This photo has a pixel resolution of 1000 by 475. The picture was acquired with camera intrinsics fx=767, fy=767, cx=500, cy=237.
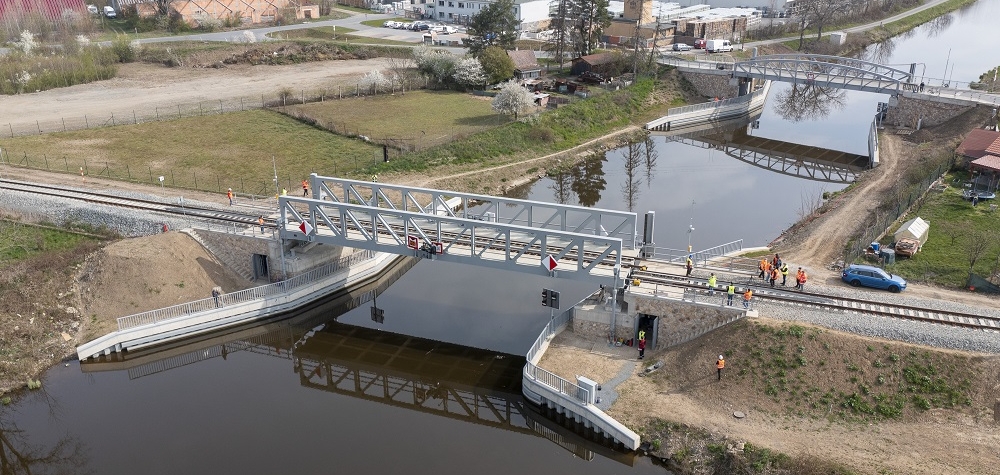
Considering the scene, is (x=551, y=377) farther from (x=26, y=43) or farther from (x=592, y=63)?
(x=26, y=43)

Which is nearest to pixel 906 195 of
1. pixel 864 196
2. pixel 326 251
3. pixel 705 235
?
pixel 864 196

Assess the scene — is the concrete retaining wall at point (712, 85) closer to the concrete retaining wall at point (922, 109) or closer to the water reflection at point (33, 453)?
the concrete retaining wall at point (922, 109)

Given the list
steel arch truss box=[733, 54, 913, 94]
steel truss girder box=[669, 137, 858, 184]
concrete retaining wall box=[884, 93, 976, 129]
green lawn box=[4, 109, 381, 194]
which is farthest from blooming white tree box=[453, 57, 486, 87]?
concrete retaining wall box=[884, 93, 976, 129]

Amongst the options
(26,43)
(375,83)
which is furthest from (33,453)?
(26,43)

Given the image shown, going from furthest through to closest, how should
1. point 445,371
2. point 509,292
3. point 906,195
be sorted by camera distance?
point 906,195 → point 509,292 → point 445,371

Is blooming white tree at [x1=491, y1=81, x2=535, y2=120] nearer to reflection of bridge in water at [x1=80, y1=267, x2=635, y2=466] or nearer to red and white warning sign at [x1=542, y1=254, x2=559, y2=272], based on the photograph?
reflection of bridge in water at [x1=80, y1=267, x2=635, y2=466]

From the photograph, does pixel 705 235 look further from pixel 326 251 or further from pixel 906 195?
pixel 326 251
